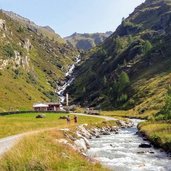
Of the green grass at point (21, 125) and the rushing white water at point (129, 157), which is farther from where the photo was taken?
the green grass at point (21, 125)

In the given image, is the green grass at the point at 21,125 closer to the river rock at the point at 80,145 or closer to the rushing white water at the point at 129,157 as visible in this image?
the river rock at the point at 80,145

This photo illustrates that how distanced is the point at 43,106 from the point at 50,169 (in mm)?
156169

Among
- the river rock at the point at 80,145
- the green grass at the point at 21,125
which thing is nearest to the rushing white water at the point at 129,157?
the river rock at the point at 80,145

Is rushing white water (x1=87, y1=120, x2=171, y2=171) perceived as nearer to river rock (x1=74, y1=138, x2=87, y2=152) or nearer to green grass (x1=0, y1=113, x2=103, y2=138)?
river rock (x1=74, y1=138, x2=87, y2=152)

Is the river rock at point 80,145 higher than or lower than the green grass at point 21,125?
lower

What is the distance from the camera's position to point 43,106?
175875 mm

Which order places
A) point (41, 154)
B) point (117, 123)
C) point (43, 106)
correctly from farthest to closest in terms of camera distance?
point (43, 106) → point (117, 123) → point (41, 154)

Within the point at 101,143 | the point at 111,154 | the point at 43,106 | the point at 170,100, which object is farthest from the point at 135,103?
the point at 111,154

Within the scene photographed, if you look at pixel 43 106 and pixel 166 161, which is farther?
pixel 43 106

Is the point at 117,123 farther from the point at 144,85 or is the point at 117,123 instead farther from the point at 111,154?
the point at 144,85

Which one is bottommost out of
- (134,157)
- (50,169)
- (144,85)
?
(134,157)

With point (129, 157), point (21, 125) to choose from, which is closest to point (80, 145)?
point (129, 157)

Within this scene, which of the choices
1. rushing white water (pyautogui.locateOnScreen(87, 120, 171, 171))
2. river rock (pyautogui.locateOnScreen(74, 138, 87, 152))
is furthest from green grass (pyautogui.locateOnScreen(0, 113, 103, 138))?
rushing white water (pyautogui.locateOnScreen(87, 120, 171, 171))

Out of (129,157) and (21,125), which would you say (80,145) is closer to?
(129,157)
